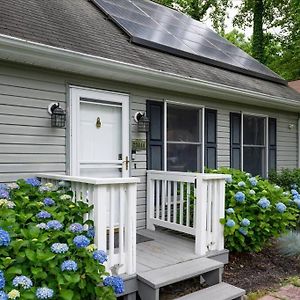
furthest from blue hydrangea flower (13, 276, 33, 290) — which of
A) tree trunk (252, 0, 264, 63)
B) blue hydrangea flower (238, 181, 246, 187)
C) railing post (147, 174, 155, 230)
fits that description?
tree trunk (252, 0, 264, 63)

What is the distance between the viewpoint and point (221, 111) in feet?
19.3

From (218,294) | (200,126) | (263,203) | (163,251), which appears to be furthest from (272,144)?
(218,294)

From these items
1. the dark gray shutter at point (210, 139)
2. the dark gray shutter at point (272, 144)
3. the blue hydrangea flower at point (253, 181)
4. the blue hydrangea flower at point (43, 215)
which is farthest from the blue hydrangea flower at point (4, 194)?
the dark gray shutter at point (272, 144)

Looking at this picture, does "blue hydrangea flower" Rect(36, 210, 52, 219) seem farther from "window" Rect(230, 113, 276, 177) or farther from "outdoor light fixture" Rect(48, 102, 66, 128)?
"window" Rect(230, 113, 276, 177)

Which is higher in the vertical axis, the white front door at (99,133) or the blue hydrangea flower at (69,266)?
the white front door at (99,133)

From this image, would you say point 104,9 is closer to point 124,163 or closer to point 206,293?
point 124,163

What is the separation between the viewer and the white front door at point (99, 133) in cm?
410

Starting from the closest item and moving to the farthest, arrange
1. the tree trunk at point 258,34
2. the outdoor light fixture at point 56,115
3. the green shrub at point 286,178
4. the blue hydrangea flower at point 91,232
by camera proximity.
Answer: the blue hydrangea flower at point 91,232, the outdoor light fixture at point 56,115, the green shrub at point 286,178, the tree trunk at point 258,34

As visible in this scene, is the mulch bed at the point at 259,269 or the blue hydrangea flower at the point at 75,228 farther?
the mulch bed at the point at 259,269

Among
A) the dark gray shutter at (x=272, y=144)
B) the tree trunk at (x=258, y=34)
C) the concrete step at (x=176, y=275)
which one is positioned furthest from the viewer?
the tree trunk at (x=258, y=34)

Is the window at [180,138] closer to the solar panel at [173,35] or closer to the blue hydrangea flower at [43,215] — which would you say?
the solar panel at [173,35]

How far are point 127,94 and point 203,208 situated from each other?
192cm

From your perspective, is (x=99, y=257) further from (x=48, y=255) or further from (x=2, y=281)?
(x=2, y=281)

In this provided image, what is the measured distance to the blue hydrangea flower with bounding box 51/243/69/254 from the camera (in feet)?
6.73
